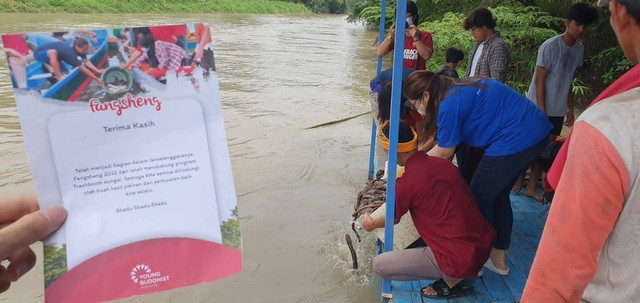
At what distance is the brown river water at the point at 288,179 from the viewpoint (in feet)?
12.0

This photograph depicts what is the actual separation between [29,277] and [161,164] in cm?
352

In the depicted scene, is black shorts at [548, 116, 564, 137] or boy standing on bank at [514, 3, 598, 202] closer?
boy standing on bank at [514, 3, 598, 202]

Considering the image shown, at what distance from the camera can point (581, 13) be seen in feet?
11.3

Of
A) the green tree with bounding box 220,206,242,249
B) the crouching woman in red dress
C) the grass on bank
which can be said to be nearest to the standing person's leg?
the crouching woman in red dress

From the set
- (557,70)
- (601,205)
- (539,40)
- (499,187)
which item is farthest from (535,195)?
(539,40)

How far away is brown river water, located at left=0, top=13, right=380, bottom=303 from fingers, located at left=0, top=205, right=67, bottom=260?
2.77 meters

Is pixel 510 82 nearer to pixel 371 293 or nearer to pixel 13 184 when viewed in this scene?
pixel 371 293

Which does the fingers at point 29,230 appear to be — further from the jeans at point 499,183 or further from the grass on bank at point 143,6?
the grass on bank at point 143,6

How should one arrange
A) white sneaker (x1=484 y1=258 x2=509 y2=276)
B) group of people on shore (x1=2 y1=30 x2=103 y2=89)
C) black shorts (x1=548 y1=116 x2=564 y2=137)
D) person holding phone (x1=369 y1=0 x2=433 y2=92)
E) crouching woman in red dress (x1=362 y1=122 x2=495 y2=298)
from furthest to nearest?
person holding phone (x1=369 y1=0 x2=433 y2=92)
black shorts (x1=548 y1=116 x2=564 y2=137)
white sneaker (x1=484 y1=258 x2=509 y2=276)
crouching woman in red dress (x1=362 y1=122 x2=495 y2=298)
group of people on shore (x1=2 y1=30 x2=103 y2=89)

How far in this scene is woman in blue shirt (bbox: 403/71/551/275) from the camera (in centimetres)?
245

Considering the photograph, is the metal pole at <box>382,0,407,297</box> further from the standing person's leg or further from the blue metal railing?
the standing person's leg

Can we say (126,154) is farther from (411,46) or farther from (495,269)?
(411,46)

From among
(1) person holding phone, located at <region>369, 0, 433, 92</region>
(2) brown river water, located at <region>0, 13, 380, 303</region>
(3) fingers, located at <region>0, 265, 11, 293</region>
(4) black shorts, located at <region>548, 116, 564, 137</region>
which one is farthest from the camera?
(1) person holding phone, located at <region>369, 0, 433, 92</region>

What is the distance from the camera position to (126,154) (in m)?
0.97
